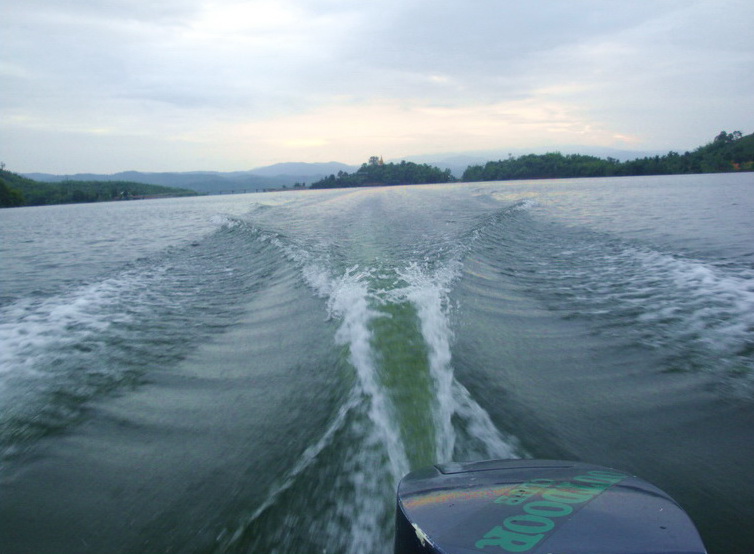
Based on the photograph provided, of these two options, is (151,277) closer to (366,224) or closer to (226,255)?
(226,255)

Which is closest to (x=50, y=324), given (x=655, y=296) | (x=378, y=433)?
(x=378, y=433)

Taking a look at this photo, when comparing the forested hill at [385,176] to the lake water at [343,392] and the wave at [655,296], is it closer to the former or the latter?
the wave at [655,296]

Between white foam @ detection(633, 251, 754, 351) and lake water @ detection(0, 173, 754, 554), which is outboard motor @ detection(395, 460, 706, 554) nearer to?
lake water @ detection(0, 173, 754, 554)


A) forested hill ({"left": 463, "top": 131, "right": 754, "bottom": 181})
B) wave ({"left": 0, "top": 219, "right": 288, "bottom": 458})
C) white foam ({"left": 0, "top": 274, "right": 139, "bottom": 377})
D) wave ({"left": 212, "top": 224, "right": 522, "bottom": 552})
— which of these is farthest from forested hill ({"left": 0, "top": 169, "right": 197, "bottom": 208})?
wave ({"left": 212, "top": 224, "right": 522, "bottom": 552})

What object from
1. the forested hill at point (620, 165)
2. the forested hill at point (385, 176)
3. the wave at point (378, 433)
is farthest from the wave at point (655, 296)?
the forested hill at point (620, 165)

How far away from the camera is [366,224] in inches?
423

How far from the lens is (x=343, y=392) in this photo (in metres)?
2.69

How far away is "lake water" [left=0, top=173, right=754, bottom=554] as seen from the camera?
6.07ft

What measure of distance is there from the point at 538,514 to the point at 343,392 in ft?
5.23

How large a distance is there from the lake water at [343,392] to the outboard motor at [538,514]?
1.61 feet

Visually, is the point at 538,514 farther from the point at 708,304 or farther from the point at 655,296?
the point at 655,296

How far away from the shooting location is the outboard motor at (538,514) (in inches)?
43.9

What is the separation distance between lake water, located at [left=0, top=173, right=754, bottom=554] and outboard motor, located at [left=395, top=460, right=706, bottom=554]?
0.49 metres

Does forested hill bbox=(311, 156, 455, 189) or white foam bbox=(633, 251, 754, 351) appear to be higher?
forested hill bbox=(311, 156, 455, 189)
